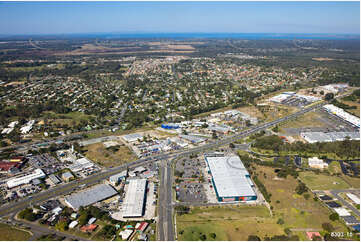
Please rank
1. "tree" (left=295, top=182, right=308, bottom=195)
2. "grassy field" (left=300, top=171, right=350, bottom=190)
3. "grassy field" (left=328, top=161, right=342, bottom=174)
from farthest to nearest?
"grassy field" (left=328, top=161, right=342, bottom=174)
"grassy field" (left=300, top=171, right=350, bottom=190)
"tree" (left=295, top=182, right=308, bottom=195)

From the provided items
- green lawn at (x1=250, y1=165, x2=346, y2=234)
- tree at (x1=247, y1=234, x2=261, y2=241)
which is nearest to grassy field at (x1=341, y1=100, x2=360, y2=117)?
green lawn at (x1=250, y1=165, x2=346, y2=234)

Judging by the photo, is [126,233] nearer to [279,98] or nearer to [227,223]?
[227,223]

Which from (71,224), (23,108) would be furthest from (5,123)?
(71,224)

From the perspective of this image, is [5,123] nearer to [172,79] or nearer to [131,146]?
[131,146]

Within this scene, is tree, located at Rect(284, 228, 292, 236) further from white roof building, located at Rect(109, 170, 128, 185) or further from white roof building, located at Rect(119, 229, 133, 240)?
white roof building, located at Rect(109, 170, 128, 185)

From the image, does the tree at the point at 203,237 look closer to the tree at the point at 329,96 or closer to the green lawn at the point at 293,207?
the green lawn at the point at 293,207

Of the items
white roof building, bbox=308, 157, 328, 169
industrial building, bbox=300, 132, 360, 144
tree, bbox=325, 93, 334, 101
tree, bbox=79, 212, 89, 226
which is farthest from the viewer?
tree, bbox=325, 93, 334, 101
